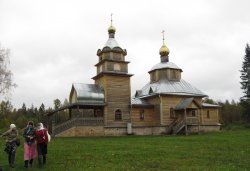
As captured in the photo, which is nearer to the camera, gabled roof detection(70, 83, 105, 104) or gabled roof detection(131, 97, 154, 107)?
gabled roof detection(70, 83, 105, 104)

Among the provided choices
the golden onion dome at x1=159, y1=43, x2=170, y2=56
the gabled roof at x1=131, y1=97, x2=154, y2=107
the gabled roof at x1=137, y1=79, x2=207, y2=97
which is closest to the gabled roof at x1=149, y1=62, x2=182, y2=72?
the golden onion dome at x1=159, y1=43, x2=170, y2=56

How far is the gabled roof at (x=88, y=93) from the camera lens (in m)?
30.9

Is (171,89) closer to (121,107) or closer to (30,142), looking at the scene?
(121,107)

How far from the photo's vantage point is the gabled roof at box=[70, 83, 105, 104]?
30.9 meters

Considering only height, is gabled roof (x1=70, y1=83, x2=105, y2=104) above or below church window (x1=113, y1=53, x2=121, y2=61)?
below

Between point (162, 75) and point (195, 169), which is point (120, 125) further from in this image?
point (195, 169)

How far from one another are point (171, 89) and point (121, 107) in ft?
21.3

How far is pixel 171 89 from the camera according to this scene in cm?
3584

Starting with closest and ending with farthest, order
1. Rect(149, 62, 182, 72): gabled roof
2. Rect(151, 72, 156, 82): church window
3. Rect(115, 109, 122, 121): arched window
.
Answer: Rect(115, 109, 122, 121): arched window < Rect(149, 62, 182, 72): gabled roof < Rect(151, 72, 156, 82): church window

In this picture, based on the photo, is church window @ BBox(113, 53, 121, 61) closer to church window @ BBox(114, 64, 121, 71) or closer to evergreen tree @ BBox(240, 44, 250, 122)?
church window @ BBox(114, 64, 121, 71)

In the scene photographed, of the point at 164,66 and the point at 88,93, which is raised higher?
the point at 164,66

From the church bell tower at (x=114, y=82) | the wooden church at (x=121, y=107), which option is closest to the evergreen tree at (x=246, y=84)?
the wooden church at (x=121, y=107)

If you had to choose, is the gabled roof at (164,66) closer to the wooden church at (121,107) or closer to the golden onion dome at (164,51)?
the golden onion dome at (164,51)

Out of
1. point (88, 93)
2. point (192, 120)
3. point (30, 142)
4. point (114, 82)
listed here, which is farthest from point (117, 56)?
point (30, 142)
